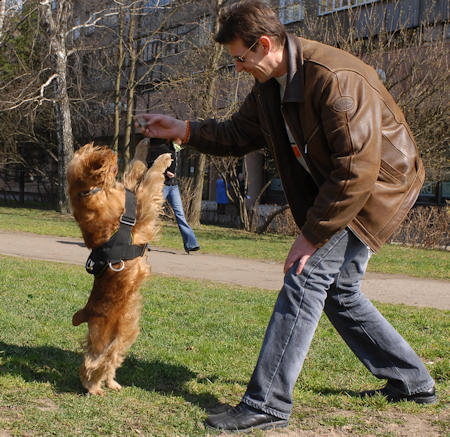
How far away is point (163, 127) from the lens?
155 inches

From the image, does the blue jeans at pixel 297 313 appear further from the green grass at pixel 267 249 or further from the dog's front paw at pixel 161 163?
the green grass at pixel 267 249

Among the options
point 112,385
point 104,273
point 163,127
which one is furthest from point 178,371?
point 163,127

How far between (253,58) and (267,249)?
9.99 metres

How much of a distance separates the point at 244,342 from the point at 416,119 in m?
11.1

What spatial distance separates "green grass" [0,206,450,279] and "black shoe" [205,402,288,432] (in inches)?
297

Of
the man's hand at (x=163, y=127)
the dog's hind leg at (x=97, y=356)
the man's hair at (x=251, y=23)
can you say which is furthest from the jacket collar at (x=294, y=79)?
the dog's hind leg at (x=97, y=356)

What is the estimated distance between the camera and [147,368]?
13.5 ft

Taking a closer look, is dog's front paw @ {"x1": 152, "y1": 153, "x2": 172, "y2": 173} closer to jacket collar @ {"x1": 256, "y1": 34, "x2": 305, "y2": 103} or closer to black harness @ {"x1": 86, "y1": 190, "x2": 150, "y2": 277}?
black harness @ {"x1": 86, "y1": 190, "x2": 150, "y2": 277}

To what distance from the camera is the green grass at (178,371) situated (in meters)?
3.14

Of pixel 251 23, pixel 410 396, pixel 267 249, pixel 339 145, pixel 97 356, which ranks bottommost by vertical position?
pixel 267 249

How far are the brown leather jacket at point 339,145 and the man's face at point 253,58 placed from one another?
15 cm

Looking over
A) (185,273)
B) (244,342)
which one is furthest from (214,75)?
(244,342)

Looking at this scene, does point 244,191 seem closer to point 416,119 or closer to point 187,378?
point 416,119

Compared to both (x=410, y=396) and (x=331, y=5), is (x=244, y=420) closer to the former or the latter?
(x=410, y=396)
